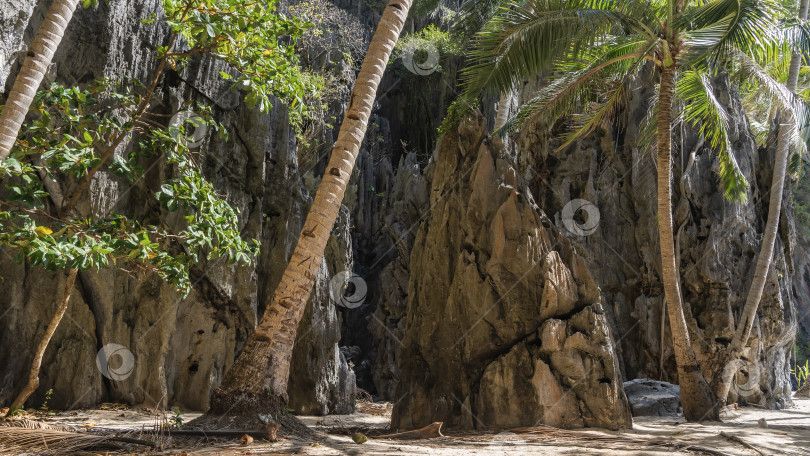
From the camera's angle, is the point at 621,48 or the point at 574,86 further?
the point at 621,48

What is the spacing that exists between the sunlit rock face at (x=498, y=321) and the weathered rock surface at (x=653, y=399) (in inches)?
183

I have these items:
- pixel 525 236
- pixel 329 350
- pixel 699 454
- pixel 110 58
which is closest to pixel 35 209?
pixel 110 58

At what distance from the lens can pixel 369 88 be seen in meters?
5.67

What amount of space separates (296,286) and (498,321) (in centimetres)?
348

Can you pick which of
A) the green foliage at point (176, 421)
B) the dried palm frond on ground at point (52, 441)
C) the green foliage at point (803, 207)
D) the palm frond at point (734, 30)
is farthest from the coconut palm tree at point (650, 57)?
the green foliage at point (803, 207)

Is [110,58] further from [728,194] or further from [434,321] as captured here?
[728,194]

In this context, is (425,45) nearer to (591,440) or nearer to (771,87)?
(771,87)

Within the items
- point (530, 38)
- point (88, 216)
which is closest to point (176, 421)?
point (88, 216)

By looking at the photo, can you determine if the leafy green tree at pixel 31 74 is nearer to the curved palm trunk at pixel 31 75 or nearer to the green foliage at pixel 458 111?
the curved palm trunk at pixel 31 75

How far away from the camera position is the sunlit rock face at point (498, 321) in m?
6.98

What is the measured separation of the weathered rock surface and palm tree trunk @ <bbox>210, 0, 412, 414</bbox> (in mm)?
8340

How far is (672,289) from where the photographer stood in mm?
9320

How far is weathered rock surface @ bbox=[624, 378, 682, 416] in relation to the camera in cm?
1109

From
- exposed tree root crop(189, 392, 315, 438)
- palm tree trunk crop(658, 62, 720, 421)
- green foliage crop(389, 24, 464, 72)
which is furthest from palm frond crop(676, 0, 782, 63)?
green foliage crop(389, 24, 464, 72)
